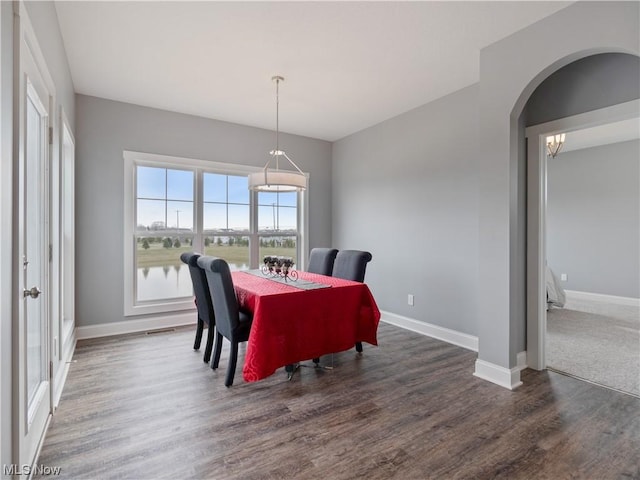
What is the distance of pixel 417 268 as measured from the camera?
404 cm

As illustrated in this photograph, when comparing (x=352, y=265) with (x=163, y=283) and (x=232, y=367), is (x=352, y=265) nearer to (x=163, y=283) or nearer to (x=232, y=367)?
(x=232, y=367)

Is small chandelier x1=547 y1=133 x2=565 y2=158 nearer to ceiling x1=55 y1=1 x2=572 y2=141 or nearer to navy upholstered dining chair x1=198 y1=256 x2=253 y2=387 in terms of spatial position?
ceiling x1=55 y1=1 x2=572 y2=141

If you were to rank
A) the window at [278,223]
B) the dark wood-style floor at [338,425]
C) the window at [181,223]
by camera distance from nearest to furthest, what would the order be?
1. the dark wood-style floor at [338,425]
2. the window at [181,223]
3. the window at [278,223]

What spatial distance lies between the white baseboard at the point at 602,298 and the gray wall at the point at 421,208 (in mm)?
3697

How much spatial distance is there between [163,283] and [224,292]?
214 cm

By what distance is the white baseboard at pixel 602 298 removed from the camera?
5.24m

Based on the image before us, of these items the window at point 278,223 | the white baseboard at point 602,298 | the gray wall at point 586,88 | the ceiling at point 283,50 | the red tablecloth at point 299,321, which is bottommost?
the white baseboard at point 602,298

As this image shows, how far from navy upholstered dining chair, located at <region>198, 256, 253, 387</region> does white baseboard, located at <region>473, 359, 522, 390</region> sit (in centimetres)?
196

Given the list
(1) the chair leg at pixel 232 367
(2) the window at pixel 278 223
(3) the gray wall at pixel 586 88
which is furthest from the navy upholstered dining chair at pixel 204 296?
(3) the gray wall at pixel 586 88

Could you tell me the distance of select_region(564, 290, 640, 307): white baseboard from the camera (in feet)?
17.2

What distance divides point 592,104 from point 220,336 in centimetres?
349

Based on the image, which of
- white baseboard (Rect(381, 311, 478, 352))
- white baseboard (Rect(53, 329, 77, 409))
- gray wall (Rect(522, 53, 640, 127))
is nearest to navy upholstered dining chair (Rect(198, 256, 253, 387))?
white baseboard (Rect(53, 329, 77, 409))

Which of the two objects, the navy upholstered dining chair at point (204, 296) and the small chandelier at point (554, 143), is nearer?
the navy upholstered dining chair at point (204, 296)

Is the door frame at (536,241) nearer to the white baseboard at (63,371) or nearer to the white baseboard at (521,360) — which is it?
the white baseboard at (521,360)
